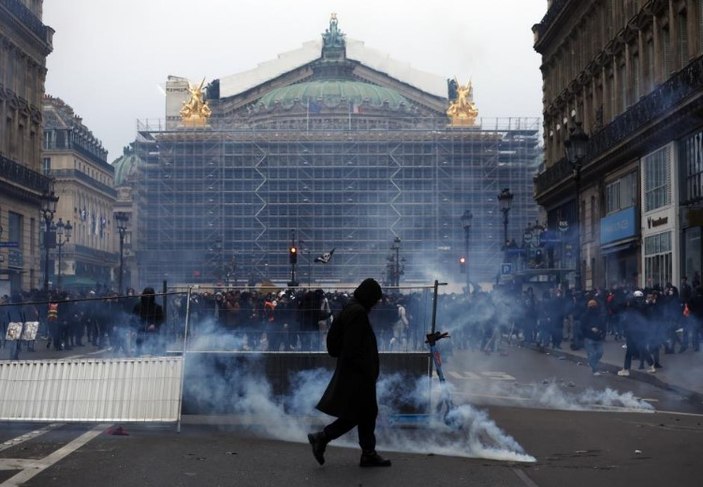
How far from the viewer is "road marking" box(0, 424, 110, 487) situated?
7973 millimetres

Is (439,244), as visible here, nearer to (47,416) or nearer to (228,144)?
(228,144)

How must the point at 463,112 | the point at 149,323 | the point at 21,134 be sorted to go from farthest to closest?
1. the point at 463,112
2. the point at 21,134
3. the point at 149,323

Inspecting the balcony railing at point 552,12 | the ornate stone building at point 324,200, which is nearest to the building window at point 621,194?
the balcony railing at point 552,12

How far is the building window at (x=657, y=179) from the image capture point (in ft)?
99.7

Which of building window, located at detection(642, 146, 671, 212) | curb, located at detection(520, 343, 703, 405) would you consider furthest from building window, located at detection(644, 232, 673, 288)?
curb, located at detection(520, 343, 703, 405)

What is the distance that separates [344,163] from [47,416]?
6804 cm

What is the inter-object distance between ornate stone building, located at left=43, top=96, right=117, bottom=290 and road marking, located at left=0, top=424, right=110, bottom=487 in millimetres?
68015

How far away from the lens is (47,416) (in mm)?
10922

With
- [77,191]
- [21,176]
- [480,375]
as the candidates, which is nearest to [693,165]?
[480,375]

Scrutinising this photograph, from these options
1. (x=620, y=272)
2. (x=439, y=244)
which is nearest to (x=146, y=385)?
(x=620, y=272)

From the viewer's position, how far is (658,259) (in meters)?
31.5

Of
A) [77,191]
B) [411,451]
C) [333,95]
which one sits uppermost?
[333,95]

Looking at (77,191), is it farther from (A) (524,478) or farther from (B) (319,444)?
(A) (524,478)

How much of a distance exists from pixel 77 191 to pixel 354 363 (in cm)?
8260
